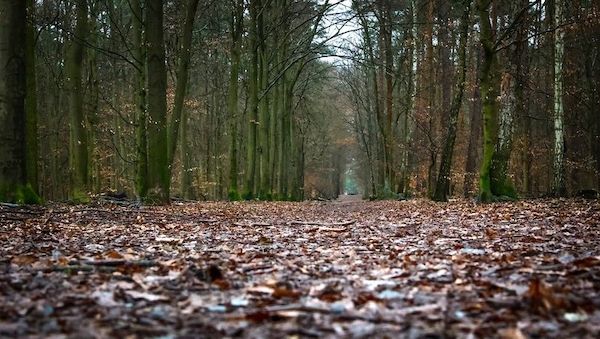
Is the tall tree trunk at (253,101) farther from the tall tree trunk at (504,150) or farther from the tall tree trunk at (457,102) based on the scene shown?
the tall tree trunk at (504,150)

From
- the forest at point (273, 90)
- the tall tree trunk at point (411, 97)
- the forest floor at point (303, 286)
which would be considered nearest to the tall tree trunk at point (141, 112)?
the forest at point (273, 90)

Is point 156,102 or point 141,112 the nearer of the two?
point 156,102

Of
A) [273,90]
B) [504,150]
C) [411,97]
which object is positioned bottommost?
[504,150]

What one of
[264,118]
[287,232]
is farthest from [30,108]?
[264,118]

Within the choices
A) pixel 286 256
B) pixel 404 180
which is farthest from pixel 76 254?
pixel 404 180

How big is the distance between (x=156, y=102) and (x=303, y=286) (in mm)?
10590

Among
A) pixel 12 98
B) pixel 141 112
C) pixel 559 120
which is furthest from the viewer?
pixel 141 112

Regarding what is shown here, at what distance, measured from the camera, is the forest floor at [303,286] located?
2.42 m

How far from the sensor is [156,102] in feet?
42.9

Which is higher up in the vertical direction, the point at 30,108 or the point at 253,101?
the point at 253,101

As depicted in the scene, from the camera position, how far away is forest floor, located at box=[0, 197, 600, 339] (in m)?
2.42

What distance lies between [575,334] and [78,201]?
13776 mm

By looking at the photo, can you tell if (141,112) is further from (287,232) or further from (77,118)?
(287,232)

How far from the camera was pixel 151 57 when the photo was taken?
1292cm
